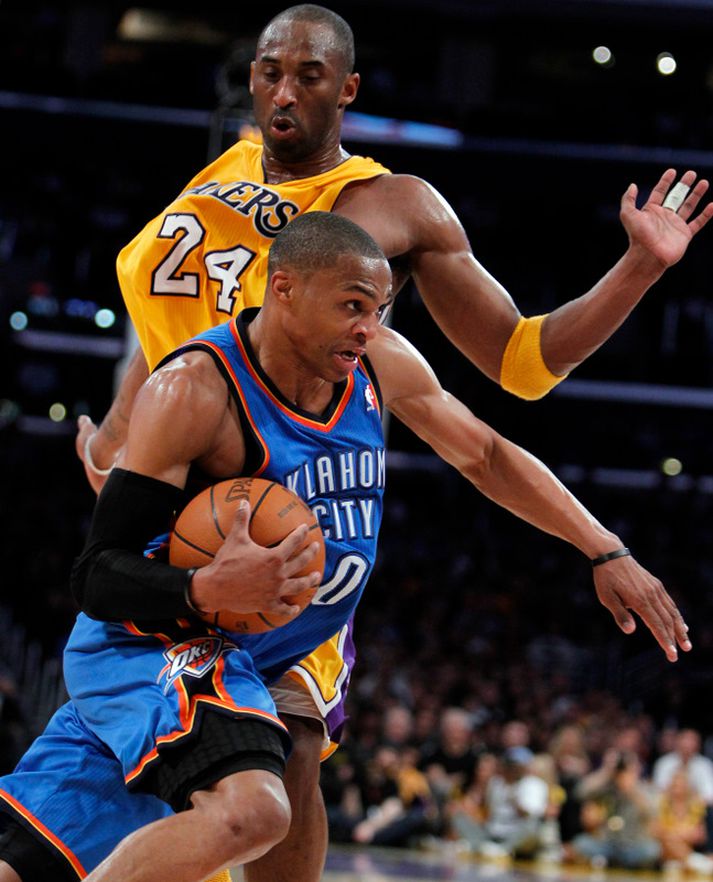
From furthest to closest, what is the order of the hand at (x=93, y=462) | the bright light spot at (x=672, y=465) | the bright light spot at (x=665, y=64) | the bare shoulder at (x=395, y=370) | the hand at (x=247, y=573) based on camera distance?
1. the bright light spot at (x=672, y=465)
2. the bright light spot at (x=665, y=64)
3. the hand at (x=93, y=462)
4. the bare shoulder at (x=395, y=370)
5. the hand at (x=247, y=573)

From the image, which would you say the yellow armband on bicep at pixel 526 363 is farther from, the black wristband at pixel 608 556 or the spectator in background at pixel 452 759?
the spectator in background at pixel 452 759

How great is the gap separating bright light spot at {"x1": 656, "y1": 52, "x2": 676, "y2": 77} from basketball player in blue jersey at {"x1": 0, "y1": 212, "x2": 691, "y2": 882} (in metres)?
22.4

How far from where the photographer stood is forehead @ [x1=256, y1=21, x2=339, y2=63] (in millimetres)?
4402

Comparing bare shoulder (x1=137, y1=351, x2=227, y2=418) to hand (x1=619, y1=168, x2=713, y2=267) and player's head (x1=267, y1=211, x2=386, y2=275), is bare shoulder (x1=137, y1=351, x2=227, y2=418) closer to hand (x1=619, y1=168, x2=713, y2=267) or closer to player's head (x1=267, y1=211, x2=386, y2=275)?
player's head (x1=267, y1=211, x2=386, y2=275)

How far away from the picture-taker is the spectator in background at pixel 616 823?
43.4 feet

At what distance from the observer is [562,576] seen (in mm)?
24188

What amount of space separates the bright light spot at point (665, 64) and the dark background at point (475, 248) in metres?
0.16

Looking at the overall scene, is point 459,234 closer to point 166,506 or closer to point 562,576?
point 166,506

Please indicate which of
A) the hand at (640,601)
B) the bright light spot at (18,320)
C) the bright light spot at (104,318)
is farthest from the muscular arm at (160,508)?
the bright light spot at (104,318)

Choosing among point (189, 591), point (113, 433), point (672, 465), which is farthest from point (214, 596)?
point (672, 465)

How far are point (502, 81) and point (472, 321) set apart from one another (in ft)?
73.1

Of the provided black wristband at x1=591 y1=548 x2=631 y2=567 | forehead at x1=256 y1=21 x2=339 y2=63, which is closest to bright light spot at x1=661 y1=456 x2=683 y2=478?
forehead at x1=256 y1=21 x2=339 y2=63

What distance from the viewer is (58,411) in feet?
77.5

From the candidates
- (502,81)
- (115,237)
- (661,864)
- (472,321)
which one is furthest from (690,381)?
(472,321)
